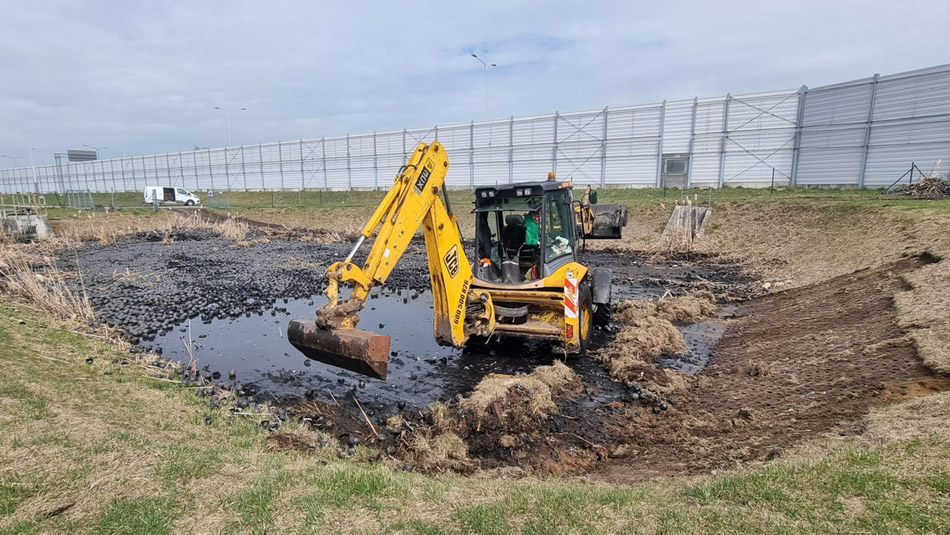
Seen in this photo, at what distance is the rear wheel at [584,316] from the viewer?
8.11 m

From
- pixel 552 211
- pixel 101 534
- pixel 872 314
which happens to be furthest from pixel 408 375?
pixel 872 314

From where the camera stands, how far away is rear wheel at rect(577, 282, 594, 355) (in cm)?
811

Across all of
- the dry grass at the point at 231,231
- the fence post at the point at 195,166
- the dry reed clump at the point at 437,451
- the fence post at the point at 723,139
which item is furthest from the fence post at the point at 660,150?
the fence post at the point at 195,166

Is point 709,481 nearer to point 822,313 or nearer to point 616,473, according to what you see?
point 616,473

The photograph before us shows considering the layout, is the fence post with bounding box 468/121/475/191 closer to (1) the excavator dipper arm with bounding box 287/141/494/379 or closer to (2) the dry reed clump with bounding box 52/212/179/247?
(2) the dry reed clump with bounding box 52/212/179/247

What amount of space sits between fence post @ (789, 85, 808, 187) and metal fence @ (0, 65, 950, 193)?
0.05 m

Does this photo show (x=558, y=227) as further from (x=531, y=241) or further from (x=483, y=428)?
(x=483, y=428)

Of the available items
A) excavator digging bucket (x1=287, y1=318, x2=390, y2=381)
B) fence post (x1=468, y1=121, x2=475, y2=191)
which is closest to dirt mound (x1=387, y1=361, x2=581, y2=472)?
excavator digging bucket (x1=287, y1=318, x2=390, y2=381)

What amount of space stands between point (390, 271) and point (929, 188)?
21.5m

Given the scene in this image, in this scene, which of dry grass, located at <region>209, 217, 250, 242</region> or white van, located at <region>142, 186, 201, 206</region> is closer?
dry grass, located at <region>209, 217, 250, 242</region>

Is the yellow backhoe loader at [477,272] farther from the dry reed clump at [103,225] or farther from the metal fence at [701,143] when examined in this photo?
the metal fence at [701,143]

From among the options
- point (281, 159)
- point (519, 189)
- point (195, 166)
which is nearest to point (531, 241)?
point (519, 189)

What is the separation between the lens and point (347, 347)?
562 cm

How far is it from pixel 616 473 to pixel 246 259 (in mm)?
18059
